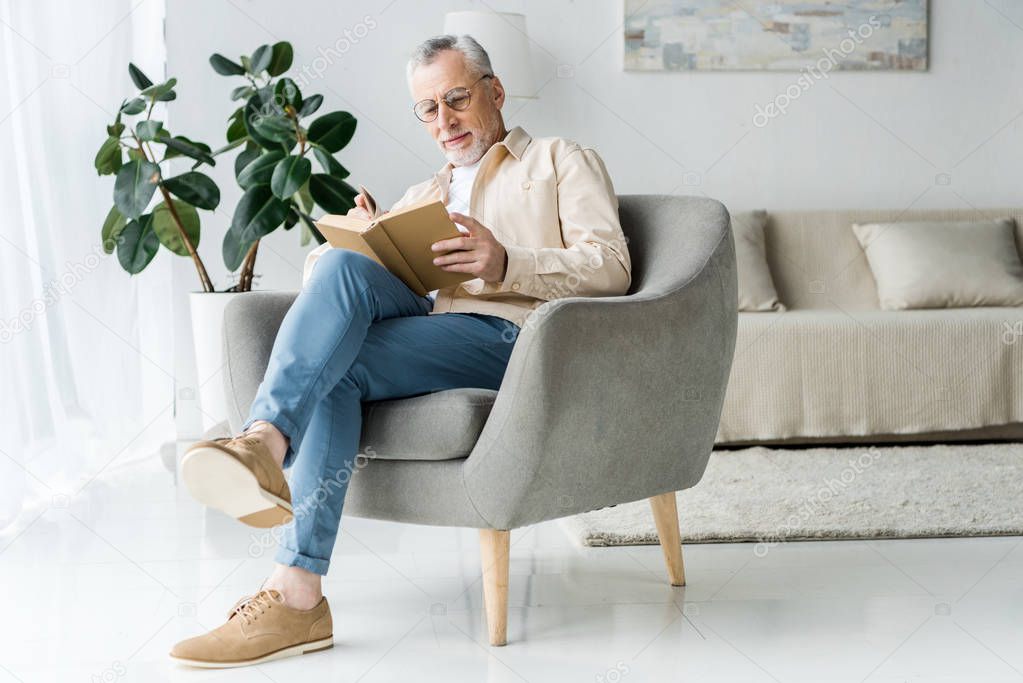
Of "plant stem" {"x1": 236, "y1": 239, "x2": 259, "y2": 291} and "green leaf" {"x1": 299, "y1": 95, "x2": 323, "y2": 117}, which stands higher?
"green leaf" {"x1": 299, "y1": 95, "x2": 323, "y2": 117}

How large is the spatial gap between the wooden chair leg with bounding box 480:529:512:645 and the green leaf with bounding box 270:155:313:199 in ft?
5.55

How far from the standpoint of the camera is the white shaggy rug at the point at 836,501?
2.53 meters

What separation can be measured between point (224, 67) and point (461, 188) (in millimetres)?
1703

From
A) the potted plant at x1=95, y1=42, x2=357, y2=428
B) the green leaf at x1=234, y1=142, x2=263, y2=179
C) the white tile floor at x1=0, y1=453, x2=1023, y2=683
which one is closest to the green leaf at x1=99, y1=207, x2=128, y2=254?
the potted plant at x1=95, y1=42, x2=357, y2=428

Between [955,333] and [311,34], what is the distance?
8.13 ft

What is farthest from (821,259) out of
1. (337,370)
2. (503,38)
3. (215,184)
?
(337,370)

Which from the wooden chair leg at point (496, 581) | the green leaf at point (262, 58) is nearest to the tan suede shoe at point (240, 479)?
the wooden chair leg at point (496, 581)

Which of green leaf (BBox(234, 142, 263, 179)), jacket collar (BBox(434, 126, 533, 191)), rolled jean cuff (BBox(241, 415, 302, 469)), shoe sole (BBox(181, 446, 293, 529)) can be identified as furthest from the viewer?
green leaf (BBox(234, 142, 263, 179))

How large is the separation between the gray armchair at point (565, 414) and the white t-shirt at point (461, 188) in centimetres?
44

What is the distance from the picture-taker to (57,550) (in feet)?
8.17

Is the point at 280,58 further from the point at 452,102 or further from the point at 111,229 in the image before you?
the point at 452,102

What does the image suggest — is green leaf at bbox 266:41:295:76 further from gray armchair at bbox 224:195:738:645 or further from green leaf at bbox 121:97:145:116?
gray armchair at bbox 224:195:738:645

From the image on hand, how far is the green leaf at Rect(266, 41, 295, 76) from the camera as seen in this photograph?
12.2 feet

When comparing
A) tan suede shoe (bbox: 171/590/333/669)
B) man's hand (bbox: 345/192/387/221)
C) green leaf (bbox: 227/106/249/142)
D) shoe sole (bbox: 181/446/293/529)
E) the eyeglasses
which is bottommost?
tan suede shoe (bbox: 171/590/333/669)
